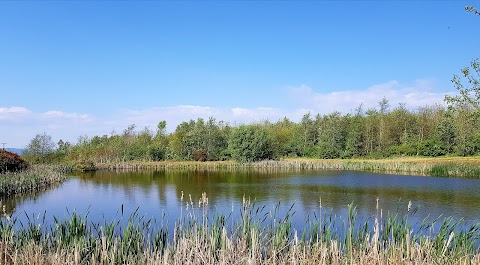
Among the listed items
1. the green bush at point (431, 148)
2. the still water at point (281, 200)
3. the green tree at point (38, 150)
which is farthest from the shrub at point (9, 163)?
the green bush at point (431, 148)

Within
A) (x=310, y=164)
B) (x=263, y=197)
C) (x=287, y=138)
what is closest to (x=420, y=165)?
(x=310, y=164)

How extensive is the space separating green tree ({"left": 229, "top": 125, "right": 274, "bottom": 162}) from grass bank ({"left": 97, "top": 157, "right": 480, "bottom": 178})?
7.12 ft

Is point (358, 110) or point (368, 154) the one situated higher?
point (358, 110)

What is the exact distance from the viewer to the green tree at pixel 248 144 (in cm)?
4844

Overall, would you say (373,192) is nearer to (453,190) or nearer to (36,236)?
A: (453,190)

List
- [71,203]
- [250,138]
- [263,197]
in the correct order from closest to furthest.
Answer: [71,203], [263,197], [250,138]

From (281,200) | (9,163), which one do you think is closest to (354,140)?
(281,200)

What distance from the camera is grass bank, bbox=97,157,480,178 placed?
30.7m

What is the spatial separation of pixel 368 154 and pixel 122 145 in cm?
3300

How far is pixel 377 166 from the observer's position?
38406 millimetres

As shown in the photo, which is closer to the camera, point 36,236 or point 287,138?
point 36,236

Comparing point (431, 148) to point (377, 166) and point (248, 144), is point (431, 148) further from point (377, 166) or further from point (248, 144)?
point (248, 144)

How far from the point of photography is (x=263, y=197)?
1781 centimetres

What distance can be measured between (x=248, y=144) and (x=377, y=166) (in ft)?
54.0
